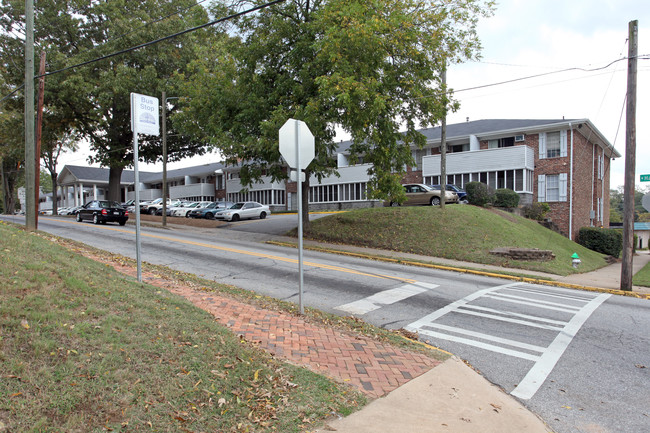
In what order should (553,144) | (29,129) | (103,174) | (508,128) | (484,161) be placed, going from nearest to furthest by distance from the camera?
(29,129) → (553,144) → (508,128) → (484,161) → (103,174)

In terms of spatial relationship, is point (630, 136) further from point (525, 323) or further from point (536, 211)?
point (536, 211)

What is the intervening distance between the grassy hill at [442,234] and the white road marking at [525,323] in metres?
4.82

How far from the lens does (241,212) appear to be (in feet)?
102

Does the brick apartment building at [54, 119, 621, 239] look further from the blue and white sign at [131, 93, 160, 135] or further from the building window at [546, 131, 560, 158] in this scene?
the blue and white sign at [131, 93, 160, 135]

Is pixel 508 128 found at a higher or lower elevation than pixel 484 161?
higher

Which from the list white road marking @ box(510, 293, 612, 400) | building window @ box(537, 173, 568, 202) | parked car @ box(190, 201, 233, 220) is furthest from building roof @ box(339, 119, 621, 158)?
white road marking @ box(510, 293, 612, 400)

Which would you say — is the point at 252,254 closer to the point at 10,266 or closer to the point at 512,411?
the point at 10,266

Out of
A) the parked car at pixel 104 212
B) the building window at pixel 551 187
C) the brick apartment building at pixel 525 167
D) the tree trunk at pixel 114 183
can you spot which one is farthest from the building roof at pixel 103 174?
the building window at pixel 551 187

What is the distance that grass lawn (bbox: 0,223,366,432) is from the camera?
2.94 meters

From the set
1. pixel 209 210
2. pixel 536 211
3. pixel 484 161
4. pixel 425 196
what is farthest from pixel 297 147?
pixel 209 210

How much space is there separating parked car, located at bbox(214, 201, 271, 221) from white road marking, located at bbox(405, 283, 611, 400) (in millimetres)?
23116

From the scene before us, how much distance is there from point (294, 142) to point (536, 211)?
25634 mm

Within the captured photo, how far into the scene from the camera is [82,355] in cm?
343

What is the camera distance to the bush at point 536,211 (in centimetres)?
2731
